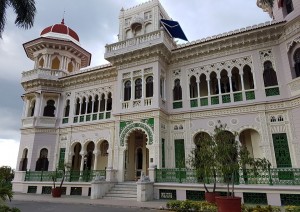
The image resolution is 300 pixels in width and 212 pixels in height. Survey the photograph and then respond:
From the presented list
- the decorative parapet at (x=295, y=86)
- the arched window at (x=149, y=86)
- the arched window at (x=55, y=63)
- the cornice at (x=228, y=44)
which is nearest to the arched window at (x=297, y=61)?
the decorative parapet at (x=295, y=86)

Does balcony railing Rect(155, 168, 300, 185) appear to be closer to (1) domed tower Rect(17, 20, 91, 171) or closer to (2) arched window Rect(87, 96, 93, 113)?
(2) arched window Rect(87, 96, 93, 113)

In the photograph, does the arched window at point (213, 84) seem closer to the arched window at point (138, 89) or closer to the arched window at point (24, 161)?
the arched window at point (138, 89)

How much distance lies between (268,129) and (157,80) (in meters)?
7.04

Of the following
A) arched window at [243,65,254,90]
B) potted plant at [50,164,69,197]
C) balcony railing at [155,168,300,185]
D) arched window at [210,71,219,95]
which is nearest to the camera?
balcony railing at [155,168,300,185]

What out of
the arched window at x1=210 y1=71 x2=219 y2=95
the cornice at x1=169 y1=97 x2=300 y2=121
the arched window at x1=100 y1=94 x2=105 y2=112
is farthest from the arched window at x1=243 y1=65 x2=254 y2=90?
the arched window at x1=100 y1=94 x2=105 y2=112

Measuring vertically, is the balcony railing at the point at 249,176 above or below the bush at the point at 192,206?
above

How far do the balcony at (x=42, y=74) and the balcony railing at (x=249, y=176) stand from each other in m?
12.6

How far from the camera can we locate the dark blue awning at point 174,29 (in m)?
17.3

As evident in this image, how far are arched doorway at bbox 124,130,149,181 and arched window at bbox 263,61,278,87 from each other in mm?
8674

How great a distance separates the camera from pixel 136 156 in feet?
54.9

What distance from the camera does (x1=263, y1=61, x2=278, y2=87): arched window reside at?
43.3ft

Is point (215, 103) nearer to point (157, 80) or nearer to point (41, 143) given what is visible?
point (157, 80)

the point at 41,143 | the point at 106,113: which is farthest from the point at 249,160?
the point at 41,143

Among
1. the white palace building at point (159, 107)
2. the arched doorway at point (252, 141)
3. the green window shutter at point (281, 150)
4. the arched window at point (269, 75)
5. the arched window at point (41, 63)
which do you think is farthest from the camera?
the arched window at point (41, 63)
